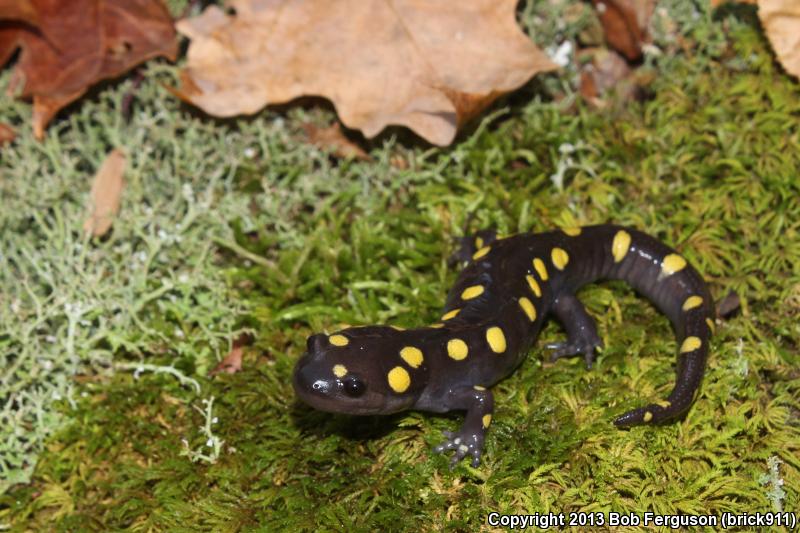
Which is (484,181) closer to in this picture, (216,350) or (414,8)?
(414,8)

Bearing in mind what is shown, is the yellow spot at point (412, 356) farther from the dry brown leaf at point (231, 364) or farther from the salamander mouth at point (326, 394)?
the dry brown leaf at point (231, 364)

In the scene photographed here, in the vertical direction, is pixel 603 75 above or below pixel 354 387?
above

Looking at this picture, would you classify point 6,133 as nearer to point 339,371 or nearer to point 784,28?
point 339,371

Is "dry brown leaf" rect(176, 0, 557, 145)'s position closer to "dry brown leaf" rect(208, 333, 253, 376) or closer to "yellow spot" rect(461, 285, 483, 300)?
"yellow spot" rect(461, 285, 483, 300)

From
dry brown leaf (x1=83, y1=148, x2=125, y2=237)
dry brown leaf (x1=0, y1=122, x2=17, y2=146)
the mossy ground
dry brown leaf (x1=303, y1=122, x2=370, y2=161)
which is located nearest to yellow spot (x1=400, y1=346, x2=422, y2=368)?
the mossy ground

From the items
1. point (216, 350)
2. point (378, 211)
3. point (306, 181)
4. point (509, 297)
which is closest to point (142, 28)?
point (306, 181)

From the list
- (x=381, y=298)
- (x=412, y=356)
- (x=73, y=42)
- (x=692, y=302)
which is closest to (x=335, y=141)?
(x=381, y=298)

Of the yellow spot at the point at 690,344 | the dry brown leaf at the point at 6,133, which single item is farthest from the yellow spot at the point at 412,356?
the dry brown leaf at the point at 6,133
